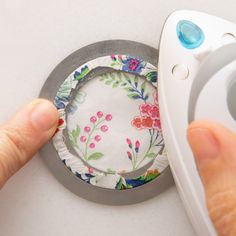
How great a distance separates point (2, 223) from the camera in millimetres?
694

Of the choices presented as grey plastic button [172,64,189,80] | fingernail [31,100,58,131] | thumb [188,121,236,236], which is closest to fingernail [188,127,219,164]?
thumb [188,121,236,236]

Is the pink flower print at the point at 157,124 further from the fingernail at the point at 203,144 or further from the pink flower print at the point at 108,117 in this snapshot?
the fingernail at the point at 203,144

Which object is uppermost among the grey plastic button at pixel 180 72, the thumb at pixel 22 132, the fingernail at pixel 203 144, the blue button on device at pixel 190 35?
the blue button on device at pixel 190 35

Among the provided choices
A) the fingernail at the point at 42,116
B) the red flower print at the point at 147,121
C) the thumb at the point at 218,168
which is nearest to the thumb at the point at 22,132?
the fingernail at the point at 42,116

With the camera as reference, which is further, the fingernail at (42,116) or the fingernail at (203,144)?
the fingernail at (42,116)

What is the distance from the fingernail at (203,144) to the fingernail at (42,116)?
248 mm

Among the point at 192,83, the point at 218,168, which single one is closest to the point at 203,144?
the point at 218,168

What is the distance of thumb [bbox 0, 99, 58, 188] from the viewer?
66 cm

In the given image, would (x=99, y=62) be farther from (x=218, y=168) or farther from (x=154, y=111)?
(x=218, y=168)

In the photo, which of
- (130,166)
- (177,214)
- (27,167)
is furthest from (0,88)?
(177,214)

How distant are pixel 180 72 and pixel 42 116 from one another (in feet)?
0.70

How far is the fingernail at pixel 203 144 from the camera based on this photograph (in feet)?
1.58

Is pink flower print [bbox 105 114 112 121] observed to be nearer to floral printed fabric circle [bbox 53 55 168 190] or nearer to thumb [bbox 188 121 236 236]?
floral printed fabric circle [bbox 53 55 168 190]

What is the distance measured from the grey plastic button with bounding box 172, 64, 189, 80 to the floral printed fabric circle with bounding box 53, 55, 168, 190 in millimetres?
82
